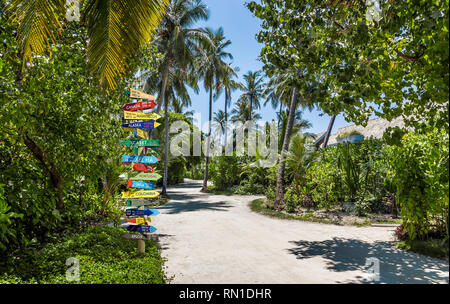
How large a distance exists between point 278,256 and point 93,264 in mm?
2949

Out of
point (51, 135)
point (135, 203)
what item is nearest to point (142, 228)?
point (135, 203)

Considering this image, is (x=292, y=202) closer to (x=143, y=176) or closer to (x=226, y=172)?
(x=143, y=176)

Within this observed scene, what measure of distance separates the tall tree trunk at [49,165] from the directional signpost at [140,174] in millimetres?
1751

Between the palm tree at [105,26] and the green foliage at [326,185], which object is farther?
the green foliage at [326,185]

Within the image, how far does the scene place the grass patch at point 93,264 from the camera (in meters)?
3.53

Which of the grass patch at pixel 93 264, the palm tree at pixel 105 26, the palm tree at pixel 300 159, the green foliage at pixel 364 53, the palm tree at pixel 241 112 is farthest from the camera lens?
the palm tree at pixel 241 112

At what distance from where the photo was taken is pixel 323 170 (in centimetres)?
1112

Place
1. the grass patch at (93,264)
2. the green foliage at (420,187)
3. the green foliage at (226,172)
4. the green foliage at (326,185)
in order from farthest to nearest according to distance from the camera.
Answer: the green foliage at (226,172), the green foliage at (326,185), the grass patch at (93,264), the green foliage at (420,187)

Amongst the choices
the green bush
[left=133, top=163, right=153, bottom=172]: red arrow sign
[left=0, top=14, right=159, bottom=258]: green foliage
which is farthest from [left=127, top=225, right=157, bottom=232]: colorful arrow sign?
the green bush

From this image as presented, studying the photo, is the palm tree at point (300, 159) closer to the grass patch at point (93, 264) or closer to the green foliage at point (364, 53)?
the green foliage at point (364, 53)

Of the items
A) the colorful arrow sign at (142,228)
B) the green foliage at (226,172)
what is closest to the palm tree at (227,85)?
the green foliage at (226,172)
